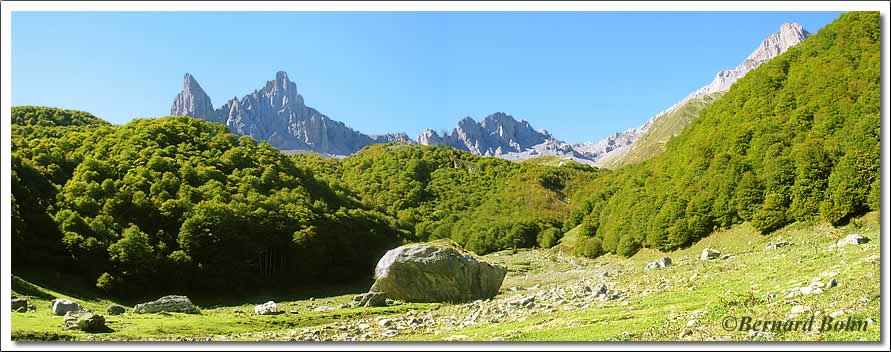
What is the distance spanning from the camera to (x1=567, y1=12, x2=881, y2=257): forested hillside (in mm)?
30328

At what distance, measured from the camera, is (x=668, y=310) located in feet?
53.2

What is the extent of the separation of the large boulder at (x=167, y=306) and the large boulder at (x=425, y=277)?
843cm

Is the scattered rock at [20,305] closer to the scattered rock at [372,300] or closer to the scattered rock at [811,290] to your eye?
the scattered rock at [372,300]

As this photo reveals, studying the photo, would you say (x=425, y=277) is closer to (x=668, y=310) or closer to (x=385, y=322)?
(x=385, y=322)

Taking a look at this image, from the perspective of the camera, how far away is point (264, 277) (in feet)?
145

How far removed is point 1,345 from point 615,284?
20.7m

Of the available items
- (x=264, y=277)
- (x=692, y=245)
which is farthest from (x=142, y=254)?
(x=692, y=245)

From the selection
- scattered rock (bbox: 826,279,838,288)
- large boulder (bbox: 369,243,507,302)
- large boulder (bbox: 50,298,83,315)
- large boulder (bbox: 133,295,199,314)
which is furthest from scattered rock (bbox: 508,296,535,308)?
large boulder (bbox: 50,298,83,315)

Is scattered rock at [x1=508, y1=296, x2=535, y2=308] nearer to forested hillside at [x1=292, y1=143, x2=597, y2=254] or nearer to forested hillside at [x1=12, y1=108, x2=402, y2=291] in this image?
forested hillside at [x1=12, y1=108, x2=402, y2=291]

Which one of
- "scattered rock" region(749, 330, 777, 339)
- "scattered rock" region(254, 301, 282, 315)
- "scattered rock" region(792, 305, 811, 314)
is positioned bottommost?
"scattered rock" region(749, 330, 777, 339)

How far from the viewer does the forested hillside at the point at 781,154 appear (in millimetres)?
30328

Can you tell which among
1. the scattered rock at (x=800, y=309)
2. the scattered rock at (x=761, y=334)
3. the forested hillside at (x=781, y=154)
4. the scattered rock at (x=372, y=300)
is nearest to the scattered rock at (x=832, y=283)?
the scattered rock at (x=800, y=309)

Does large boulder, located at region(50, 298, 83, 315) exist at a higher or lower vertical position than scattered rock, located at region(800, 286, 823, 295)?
higher

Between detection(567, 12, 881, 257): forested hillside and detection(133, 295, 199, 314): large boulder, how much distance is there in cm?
2873
